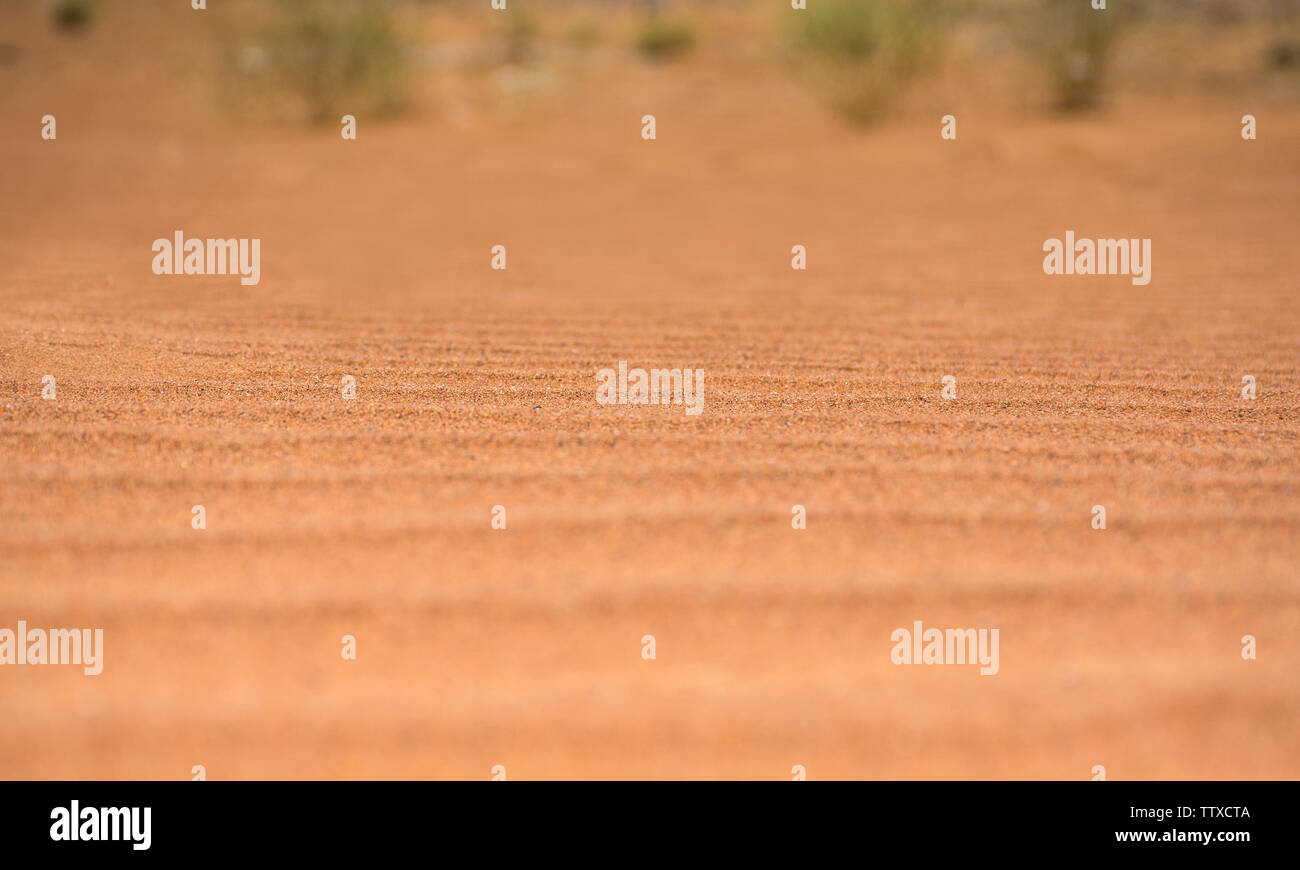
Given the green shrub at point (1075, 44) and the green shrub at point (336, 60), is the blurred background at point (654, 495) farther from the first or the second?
the green shrub at point (336, 60)

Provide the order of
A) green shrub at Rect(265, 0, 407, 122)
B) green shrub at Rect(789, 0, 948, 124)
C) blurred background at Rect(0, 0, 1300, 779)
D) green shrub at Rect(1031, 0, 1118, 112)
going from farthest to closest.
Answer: green shrub at Rect(265, 0, 407, 122) → green shrub at Rect(1031, 0, 1118, 112) → green shrub at Rect(789, 0, 948, 124) → blurred background at Rect(0, 0, 1300, 779)

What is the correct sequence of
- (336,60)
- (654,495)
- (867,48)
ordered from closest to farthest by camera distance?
(654,495)
(867,48)
(336,60)

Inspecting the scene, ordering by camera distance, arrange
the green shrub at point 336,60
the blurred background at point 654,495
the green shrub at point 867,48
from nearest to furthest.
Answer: the blurred background at point 654,495 → the green shrub at point 867,48 → the green shrub at point 336,60

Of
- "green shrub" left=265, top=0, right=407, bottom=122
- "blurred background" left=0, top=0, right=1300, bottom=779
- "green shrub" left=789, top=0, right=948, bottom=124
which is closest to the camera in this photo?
"blurred background" left=0, top=0, right=1300, bottom=779

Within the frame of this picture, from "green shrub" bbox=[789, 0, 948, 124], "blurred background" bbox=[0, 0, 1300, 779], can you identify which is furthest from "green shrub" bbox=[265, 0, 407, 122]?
"blurred background" bbox=[0, 0, 1300, 779]

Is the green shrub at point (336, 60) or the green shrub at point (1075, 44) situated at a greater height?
the green shrub at point (336, 60)

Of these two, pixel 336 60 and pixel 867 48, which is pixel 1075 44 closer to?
pixel 867 48

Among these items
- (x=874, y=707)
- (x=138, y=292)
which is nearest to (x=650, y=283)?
(x=138, y=292)

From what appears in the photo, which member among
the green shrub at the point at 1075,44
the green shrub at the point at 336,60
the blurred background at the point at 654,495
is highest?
the green shrub at the point at 336,60

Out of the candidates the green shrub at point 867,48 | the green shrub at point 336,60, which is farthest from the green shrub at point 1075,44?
the green shrub at point 336,60

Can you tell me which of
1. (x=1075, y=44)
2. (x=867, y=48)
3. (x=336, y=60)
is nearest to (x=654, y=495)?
(x=867, y=48)

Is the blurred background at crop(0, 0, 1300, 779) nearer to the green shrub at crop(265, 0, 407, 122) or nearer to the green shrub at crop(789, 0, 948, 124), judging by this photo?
the green shrub at crop(789, 0, 948, 124)

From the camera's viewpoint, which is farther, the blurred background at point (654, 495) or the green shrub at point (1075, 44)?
the green shrub at point (1075, 44)
